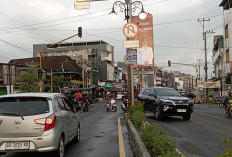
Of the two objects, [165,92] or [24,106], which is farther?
[165,92]

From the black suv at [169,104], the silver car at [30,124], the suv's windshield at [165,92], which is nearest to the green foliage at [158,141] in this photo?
the silver car at [30,124]

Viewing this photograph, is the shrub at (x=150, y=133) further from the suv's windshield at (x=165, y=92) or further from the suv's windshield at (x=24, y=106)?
the suv's windshield at (x=165, y=92)

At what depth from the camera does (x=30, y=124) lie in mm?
5418

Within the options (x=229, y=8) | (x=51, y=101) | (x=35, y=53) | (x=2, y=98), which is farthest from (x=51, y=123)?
(x=35, y=53)

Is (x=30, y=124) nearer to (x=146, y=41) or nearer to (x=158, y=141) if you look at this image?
(x=158, y=141)

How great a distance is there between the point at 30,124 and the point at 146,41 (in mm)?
26145

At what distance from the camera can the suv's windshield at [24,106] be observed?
5602mm

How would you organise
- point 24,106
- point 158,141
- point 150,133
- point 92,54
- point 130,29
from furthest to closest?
1. point 92,54
2. point 130,29
3. point 150,133
4. point 24,106
5. point 158,141

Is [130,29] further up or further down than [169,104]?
further up

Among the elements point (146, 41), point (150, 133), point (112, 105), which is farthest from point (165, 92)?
point (146, 41)

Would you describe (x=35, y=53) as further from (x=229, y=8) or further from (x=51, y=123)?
(x=51, y=123)

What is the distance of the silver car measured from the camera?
5.38 m

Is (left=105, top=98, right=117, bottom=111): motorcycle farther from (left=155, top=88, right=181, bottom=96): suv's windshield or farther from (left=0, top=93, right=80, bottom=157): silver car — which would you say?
(left=0, top=93, right=80, bottom=157): silver car

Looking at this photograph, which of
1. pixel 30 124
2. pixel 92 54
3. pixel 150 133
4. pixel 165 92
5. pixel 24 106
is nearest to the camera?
pixel 30 124
